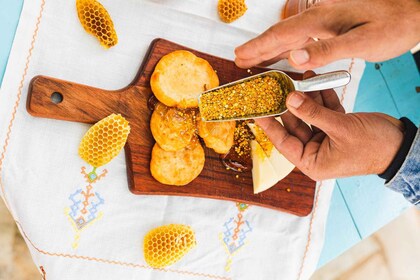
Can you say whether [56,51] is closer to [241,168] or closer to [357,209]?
[241,168]

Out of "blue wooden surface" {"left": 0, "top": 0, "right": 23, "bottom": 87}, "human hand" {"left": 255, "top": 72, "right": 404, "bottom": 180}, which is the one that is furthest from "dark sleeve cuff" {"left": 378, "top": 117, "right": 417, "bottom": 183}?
"blue wooden surface" {"left": 0, "top": 0, "right": 23, "bottom": 87}

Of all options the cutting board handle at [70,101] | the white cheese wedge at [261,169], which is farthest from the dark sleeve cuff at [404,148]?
the cutting board handle at [70,101]

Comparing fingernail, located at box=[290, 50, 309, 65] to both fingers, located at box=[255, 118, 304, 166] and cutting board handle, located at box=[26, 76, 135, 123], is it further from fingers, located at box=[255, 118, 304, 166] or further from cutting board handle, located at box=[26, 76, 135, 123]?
cutting board handle, located at box=[26, 76, 135, 123]

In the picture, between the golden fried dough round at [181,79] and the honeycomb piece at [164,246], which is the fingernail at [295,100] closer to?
the golden fried dough round at [181,79]

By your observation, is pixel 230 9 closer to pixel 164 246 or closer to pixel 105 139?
pixel 105 139

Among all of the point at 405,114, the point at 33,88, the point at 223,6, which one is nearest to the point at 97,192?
the point at 33,88

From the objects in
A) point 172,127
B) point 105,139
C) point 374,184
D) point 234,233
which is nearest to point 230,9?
point 172,127
